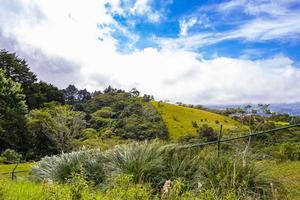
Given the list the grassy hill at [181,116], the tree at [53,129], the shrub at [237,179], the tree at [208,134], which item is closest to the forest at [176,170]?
the shrub at [237,179]

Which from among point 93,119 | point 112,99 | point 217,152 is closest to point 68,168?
point 217,152

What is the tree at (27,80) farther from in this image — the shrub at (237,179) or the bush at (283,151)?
the shrub at (237,179)

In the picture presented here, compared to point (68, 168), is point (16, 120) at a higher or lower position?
higher

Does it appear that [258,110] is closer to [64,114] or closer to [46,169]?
[46,169]

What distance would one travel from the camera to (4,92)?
134 feet

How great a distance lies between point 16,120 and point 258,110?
35.7 m

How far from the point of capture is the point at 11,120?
42.0m

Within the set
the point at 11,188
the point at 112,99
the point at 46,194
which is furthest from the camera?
the point at 112,99

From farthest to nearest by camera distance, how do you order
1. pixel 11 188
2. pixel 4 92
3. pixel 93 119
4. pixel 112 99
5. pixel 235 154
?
pixel 112 99
pixel 93 119
pixel 4 92
pixel 235 154
pixel 11 188

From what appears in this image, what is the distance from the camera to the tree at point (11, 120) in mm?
41519

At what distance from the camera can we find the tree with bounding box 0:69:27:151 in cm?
4152

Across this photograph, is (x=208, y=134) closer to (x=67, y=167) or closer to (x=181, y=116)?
(x=67, y=167)

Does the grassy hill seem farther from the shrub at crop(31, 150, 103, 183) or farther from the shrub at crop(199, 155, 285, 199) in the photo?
the shrub at crop(199, 155, 285, 199)

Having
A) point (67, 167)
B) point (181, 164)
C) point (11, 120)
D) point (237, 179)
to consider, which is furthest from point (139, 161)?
point (11, 120)
